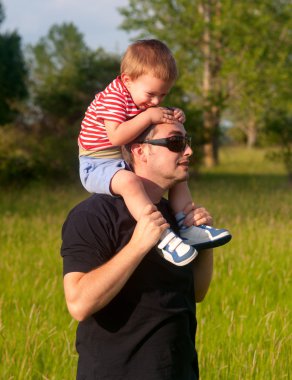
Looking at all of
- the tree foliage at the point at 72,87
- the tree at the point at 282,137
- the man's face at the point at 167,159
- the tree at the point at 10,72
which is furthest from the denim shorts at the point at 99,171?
the tree foliage at the point at 72,87

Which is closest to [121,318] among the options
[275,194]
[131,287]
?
[131,287]

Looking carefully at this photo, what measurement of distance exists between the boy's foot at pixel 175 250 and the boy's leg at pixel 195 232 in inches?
6.4

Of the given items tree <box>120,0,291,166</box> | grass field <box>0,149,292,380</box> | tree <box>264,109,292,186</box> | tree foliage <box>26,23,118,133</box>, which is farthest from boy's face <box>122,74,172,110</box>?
tree <box>120,0,291,166</box>

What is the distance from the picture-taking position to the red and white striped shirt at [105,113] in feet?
9.61

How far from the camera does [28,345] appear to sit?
3.95 metres

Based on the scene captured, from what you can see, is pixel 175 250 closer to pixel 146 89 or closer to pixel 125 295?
pixel 125 295

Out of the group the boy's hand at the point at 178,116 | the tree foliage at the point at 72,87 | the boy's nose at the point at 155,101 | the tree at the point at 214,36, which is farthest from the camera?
the tree at the point at 214,36

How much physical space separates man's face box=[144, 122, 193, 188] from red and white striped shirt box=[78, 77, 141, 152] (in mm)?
306

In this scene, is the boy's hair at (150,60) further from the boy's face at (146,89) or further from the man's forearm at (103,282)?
the man's forearm at (103,282)

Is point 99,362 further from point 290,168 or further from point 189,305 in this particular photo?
point 290,168

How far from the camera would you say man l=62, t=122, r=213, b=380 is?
7.46ft

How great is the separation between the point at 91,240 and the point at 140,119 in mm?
596

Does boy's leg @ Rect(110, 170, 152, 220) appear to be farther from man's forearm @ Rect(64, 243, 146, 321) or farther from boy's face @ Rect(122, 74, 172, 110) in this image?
boy's face @ Rect(122, 74, 172, 110)

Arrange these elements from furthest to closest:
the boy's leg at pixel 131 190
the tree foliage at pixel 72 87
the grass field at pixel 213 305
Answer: the tree foliage at pixel 72 87 → the grass field at pixel 213 305 → the boy's leg at pixel 131 190
